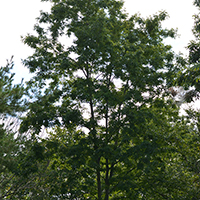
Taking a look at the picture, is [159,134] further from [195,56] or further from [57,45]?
[57,45]

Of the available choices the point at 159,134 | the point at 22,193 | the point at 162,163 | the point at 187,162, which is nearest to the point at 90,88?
the point at 159,134

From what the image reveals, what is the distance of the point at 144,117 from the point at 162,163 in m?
2.10

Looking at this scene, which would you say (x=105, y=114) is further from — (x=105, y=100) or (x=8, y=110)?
(x=8, y=110)

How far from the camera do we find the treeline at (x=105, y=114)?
9125 millimetres

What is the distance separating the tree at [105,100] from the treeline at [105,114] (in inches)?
2.0

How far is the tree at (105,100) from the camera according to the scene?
1069cm

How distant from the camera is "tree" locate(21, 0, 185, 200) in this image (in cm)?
1069

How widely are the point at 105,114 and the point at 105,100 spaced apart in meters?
1.88

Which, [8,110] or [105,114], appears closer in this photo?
[8,110]

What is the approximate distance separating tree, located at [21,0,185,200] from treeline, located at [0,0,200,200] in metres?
0.05

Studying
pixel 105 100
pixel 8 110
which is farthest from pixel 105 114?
pixel 8 110

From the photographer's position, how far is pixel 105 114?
42.5 ft

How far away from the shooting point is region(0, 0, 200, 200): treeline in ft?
29.9

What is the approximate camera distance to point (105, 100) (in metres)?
11.2
